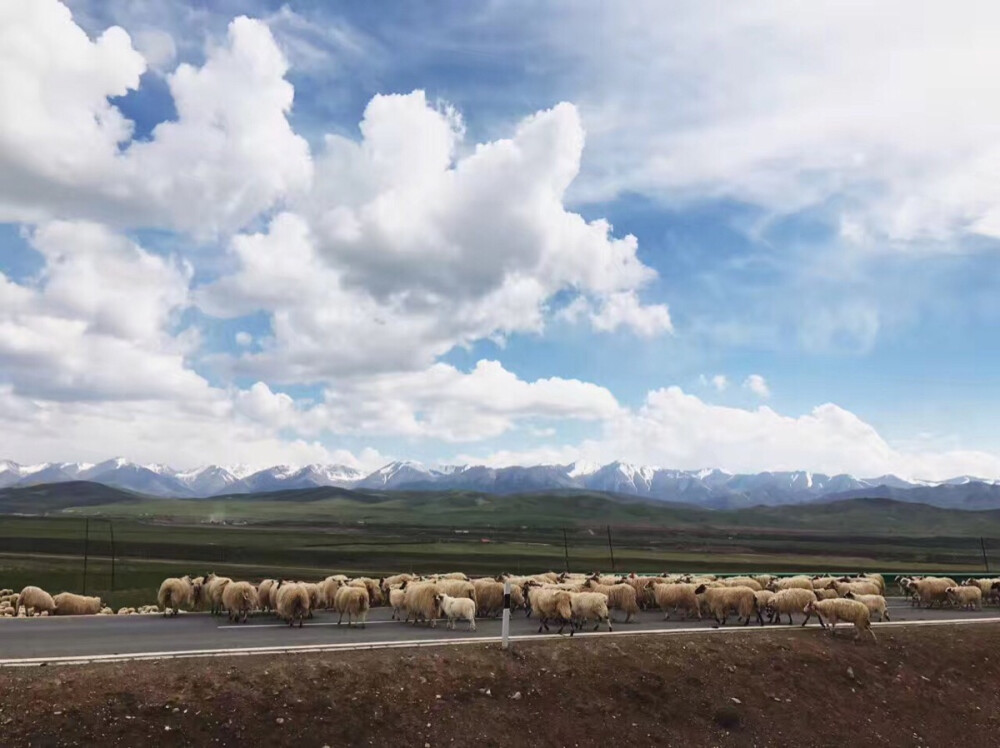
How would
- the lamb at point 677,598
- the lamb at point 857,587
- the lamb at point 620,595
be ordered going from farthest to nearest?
the lamb at point 857,587 → the lamb at point 677,598 → the lamb at point 620,595

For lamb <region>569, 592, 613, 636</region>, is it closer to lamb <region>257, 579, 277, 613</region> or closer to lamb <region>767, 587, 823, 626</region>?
lamb <region>767, 587, 823, 626</region>

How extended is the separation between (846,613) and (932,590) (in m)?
16.2

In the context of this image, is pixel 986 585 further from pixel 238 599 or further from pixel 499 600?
pixel 238 599

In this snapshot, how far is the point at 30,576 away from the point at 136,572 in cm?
1210

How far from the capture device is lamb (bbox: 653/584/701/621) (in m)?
26.9

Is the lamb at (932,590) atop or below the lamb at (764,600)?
below

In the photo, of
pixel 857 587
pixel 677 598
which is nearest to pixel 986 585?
pixel 857 587

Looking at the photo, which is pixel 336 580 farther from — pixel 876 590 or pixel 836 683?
pixel 876 590

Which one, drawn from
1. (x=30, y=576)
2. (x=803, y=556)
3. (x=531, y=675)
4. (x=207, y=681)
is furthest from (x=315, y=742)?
(x=803, y=556)

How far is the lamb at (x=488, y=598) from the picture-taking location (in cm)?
2559

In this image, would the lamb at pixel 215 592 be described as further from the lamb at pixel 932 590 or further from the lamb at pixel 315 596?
the lamb at pixel 932 590

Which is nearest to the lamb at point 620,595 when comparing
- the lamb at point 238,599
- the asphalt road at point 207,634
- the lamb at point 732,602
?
the asphalt road at point 207,634

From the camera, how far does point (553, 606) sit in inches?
866

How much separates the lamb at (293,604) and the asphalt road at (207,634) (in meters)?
0.39
